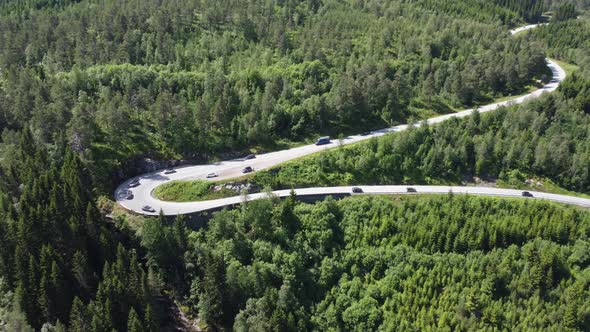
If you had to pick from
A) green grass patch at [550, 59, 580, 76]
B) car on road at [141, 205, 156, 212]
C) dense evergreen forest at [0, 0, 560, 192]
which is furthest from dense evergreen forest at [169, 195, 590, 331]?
green grass patch at [550, 59, 580, 76]

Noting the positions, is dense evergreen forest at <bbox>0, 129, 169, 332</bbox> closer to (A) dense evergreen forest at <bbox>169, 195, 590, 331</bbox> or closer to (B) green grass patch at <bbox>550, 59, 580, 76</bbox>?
(A) dense evergreen forest at <bbox>169, 195, 590, 331</bbox>

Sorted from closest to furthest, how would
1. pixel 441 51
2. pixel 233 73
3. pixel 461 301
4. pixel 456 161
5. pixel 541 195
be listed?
1. pixel 461 301
2. pixel 541 195
3. pixel 456 161
4. pixel 233 73
5. pixel 441 51

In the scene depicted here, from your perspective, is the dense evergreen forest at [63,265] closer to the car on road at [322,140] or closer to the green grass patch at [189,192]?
the green grass patch at [189,192]

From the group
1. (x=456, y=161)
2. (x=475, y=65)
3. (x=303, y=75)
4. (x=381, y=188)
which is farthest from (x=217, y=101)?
(x=475, y=65)

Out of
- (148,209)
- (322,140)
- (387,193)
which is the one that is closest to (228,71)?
(322,140)

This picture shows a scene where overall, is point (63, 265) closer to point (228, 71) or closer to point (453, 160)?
point (228, 71)

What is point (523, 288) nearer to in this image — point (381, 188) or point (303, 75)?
point (381, 188)

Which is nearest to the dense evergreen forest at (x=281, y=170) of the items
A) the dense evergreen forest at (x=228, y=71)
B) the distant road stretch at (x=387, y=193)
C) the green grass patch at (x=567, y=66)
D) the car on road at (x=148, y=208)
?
the dense evergreen forest at (x=228, y=71)
